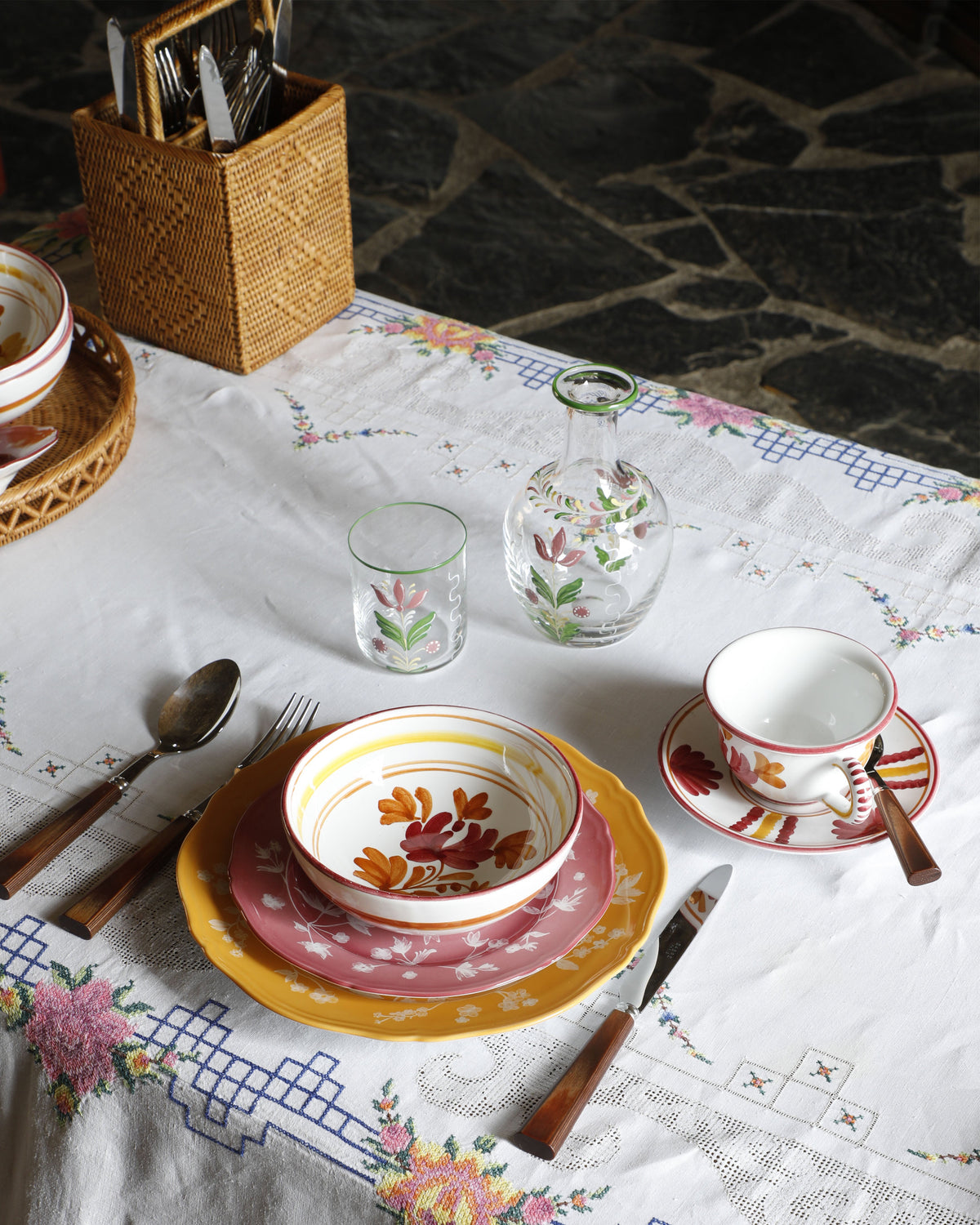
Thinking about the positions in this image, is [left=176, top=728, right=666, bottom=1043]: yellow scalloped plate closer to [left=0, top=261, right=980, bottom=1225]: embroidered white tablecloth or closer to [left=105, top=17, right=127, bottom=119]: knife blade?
[left=0, top=261, right=980, bottom=1225]: embroidered white tablecloth

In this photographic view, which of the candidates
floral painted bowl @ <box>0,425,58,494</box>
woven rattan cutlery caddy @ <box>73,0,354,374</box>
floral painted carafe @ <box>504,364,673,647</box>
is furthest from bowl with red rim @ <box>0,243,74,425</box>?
floral painted carafe @ <box>504,364,673,647</box>

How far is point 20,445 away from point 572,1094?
61 cm

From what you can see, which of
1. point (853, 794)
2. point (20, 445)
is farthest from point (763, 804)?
point (20, 445)

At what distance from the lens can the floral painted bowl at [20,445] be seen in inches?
32.8

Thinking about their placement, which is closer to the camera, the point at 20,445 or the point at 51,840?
the point at 51,840

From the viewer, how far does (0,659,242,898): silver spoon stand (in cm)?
62

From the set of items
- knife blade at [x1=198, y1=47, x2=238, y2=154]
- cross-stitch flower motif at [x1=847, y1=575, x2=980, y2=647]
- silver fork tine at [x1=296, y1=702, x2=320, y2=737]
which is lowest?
cross-stitch flower motif at [x1=847, y1=575, x2=980, y2=647]

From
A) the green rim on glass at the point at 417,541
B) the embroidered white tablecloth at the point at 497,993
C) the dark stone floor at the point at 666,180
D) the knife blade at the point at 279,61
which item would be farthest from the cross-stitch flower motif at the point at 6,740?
the dark stone floor at the point at 666,180

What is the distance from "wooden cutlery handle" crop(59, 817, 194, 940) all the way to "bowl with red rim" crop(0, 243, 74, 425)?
0.37 m

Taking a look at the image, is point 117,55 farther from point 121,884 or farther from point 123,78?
point 121,884

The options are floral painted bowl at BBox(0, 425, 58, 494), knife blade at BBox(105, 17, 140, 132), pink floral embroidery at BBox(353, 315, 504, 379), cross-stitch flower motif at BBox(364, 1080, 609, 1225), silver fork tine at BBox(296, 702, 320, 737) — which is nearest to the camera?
cross-stitch flower motif at BBox(364, 1080, 609, 1225)

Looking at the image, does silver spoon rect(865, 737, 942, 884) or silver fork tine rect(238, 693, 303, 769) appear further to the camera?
silver fork tine rect(238, 693, 303, 769)

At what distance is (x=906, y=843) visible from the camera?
1.94 ft

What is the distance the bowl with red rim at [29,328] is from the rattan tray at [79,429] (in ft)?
0.16
